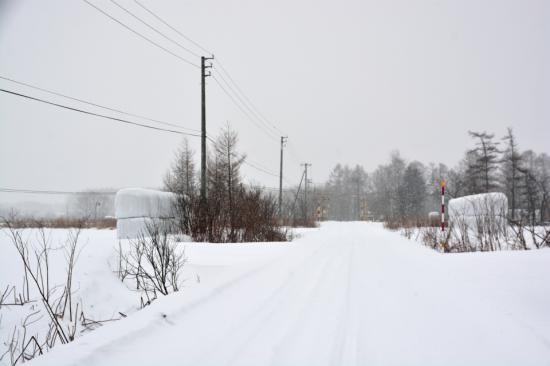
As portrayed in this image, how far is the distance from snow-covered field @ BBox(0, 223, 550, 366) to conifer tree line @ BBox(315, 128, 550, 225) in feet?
10.00

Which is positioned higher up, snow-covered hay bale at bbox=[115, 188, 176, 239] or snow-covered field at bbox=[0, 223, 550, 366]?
snow-covered hay bale at bbox=[115, 188, 176, 239]

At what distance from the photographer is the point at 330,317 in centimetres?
282

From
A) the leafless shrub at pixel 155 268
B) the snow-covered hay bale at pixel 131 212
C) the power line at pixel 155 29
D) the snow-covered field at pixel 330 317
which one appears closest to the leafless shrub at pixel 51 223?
the snow-covered field at pixel 330 317

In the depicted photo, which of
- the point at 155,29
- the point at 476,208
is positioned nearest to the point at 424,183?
the point at 476,208

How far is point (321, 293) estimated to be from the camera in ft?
11.9

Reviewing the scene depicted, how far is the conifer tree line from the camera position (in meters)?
30.7

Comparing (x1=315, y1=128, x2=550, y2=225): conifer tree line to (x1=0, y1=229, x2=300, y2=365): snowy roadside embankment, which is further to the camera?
(x1=315, y1=128, x2=550, y2=225): conifer tree line

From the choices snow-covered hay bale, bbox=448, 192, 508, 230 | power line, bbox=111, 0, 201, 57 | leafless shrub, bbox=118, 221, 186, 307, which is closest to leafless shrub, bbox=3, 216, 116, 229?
leafless shrub, bbox=118, 221, 186, 307

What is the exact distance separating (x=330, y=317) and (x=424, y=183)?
1961 inches

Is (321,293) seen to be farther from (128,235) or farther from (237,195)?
(128,235)

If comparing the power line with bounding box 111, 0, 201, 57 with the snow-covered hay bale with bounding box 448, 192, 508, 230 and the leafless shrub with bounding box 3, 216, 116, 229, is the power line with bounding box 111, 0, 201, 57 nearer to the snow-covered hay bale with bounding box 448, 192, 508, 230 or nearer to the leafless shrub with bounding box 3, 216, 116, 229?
the leafless shrub with bounding box 3, 216, 116, 229

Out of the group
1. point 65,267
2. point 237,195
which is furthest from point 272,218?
point 65,267

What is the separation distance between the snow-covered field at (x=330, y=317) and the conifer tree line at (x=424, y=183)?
3.05 meters

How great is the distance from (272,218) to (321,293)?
295 inches
